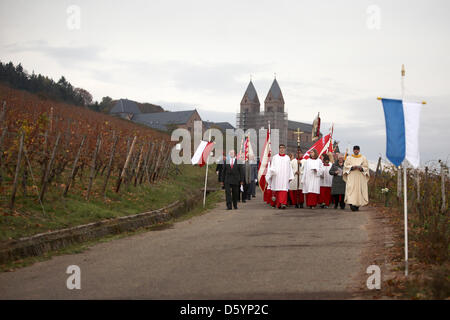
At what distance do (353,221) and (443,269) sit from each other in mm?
7302

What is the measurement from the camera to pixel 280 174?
19.6 meters

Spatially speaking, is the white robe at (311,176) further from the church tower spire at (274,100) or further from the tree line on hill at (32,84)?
the church tower spire at (274,100)

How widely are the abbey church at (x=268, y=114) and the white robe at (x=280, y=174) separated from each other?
15269 cm

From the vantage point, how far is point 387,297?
6270 mm

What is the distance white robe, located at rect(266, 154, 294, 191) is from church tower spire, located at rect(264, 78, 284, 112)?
520 feet

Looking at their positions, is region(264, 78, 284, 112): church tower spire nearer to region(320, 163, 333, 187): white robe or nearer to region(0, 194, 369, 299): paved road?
region(320, 163, 333, 187): white robe

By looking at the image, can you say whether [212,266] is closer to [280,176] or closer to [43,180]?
[43,180]

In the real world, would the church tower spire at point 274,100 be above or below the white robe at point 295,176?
above

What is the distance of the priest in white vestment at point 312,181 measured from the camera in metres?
19.2

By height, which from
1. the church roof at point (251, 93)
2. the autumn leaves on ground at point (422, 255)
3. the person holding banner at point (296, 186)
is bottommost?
the autumn leaves on ground at point (422, 255)

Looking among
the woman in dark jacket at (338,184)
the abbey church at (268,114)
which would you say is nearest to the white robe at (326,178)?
the woman in dark jacket at (338,184)
